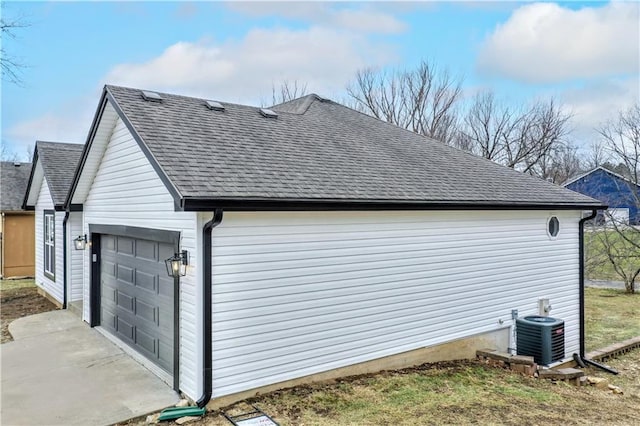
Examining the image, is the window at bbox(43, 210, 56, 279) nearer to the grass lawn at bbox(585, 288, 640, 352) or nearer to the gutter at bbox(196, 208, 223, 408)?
the gutter at bbox(196, 208, 223, 408)

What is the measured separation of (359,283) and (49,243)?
10419 millimetres

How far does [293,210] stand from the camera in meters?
5.93

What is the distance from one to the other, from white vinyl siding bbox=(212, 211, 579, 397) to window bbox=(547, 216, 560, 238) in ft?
0.64

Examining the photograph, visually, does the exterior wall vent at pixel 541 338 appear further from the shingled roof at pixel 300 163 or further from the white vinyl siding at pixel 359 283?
the shingled roof at pixel 300 163

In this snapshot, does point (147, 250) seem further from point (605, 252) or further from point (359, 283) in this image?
point (605, 252)

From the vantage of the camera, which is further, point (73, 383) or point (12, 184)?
point (12, 184)

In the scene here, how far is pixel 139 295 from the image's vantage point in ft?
24.5

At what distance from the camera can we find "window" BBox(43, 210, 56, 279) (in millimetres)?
12234

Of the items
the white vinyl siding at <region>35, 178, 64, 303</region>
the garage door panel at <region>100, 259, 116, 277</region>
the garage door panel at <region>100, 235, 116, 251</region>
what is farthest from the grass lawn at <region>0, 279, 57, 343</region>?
the garage door panel at <region>100, 235, 116, 251</region>

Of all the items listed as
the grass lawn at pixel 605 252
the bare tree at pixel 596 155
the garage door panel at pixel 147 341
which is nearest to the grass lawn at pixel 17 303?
the garage door panel at pixel 147 341

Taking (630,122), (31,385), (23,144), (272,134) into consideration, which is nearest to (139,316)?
(31,385)

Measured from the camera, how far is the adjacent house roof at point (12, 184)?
1686cm

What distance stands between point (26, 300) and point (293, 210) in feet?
34.8

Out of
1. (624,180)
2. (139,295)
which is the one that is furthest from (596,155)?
(139,295)
